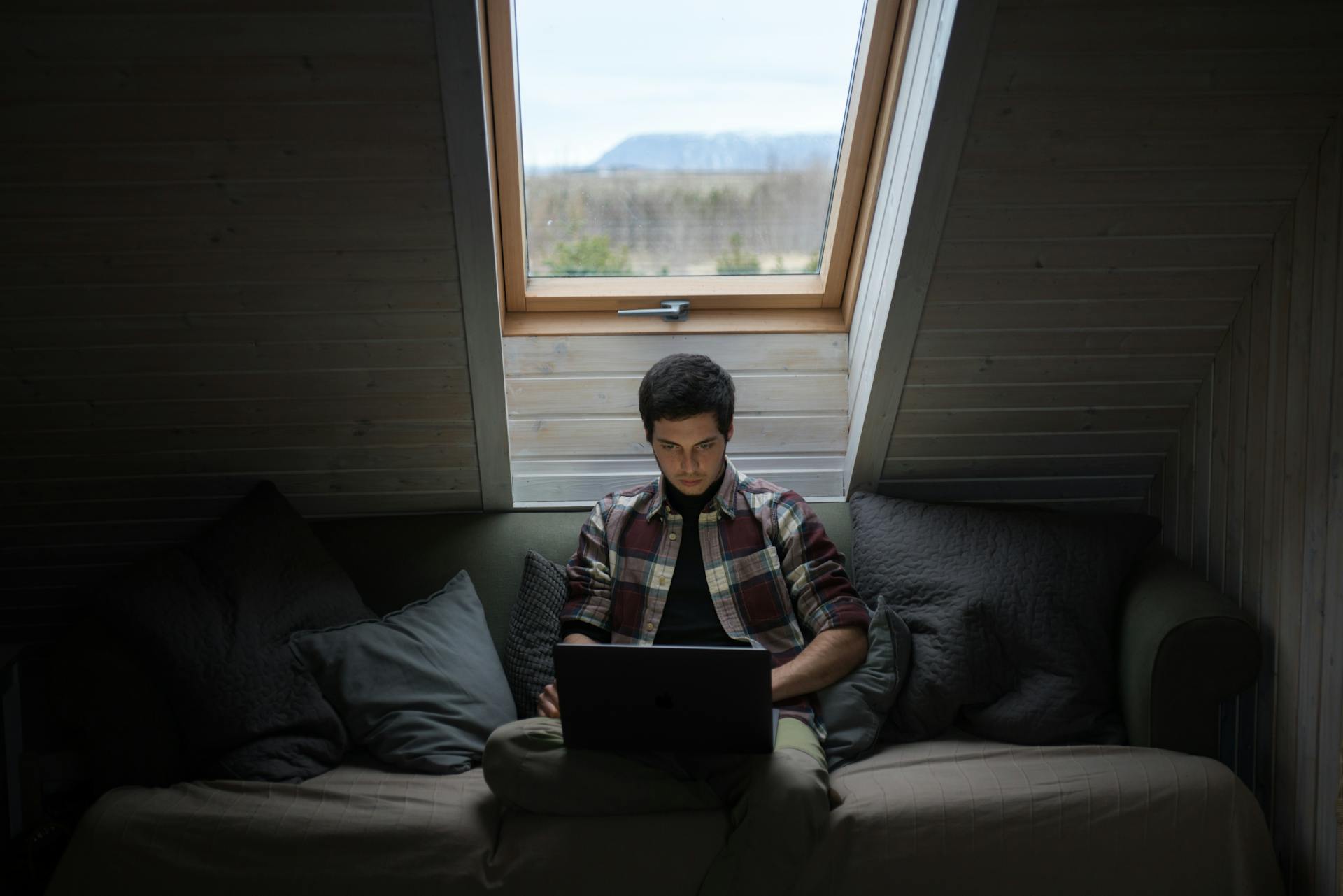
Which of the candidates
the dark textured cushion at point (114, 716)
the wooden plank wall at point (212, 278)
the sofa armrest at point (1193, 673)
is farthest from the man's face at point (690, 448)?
the dark textured cushion at point (114, 716)

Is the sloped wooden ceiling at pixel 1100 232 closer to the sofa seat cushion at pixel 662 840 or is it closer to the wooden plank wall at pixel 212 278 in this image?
the sofa seat cushion at pixel 662 840

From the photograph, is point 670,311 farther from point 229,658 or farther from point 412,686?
point 229,658

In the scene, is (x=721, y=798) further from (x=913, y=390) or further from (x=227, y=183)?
(x=227, y=183)

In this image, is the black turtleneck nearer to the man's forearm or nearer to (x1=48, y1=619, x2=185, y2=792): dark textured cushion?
the man's forearm

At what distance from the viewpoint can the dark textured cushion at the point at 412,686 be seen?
2082mm

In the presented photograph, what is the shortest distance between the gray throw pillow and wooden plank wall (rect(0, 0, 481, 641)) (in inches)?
39.2

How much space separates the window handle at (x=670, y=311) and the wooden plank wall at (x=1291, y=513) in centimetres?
118

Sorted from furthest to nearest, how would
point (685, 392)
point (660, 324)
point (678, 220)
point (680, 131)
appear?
point (660, 324) < point (678, 220) < point (680, 131) < point (685, 392)

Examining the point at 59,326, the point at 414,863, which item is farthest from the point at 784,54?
the point at 414,863

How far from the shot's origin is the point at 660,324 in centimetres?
265

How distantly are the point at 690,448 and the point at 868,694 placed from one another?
1.94ft

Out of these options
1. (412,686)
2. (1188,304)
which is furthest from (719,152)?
(412,686)

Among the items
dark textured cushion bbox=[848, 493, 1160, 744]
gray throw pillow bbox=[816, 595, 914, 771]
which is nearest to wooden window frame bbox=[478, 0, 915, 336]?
dark textured cushion bbox=[848, 493, 1160, 744]

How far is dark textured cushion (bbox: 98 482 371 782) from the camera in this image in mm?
2027
